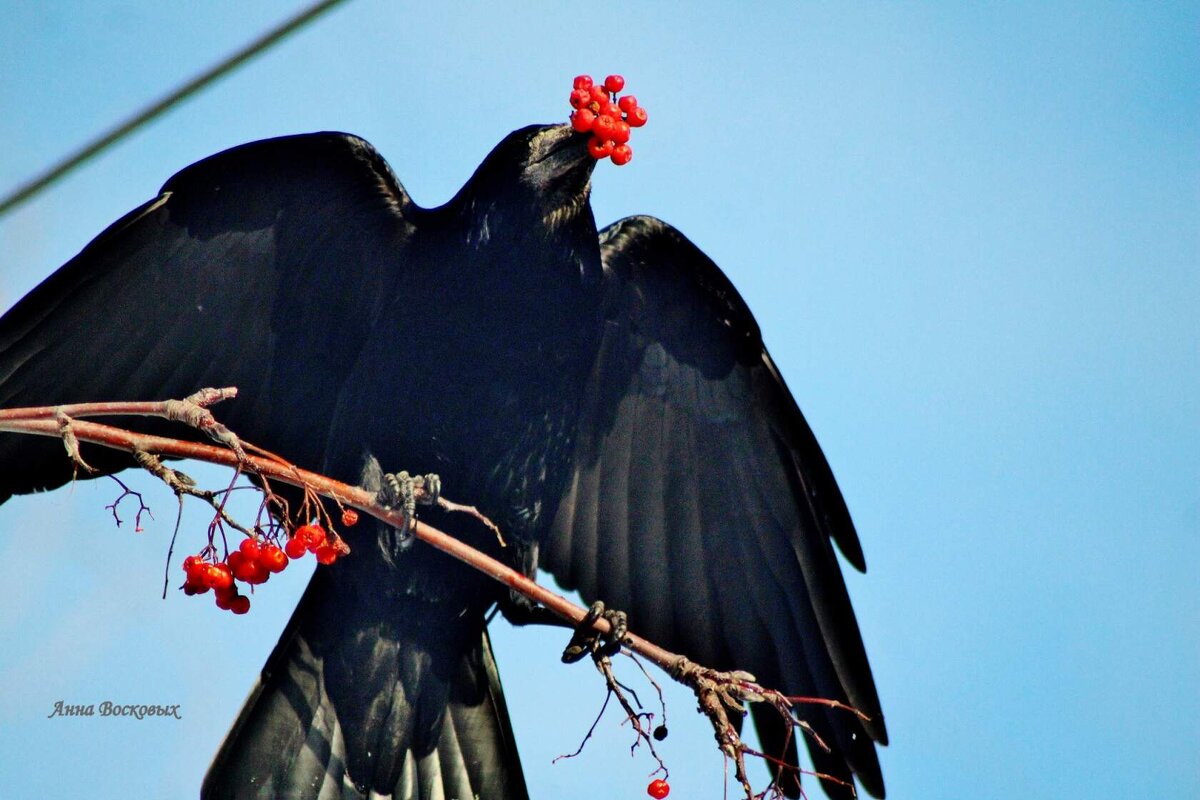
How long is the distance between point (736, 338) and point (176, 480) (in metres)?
2.81

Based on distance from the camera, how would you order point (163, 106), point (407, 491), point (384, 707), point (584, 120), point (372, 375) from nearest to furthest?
point (163, 106), point (407, 491), point (584, 120), point (372, 375), point (384, 707)

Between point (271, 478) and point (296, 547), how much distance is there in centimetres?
19

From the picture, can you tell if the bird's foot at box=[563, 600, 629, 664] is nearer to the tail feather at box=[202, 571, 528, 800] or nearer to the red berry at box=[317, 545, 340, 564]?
the tail feather at box=[202, 571, 528, 800]

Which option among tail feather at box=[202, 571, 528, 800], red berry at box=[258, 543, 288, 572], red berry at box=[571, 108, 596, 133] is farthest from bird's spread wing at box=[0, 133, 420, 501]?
red berry at box=[258, 543, 288, 572]

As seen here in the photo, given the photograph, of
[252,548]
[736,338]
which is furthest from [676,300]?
[252,548]

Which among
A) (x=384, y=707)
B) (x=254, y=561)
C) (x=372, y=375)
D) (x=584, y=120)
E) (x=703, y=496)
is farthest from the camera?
(x=703, y=496)

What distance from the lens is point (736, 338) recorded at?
5301mm

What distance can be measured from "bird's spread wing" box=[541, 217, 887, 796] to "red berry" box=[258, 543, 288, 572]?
73.4 inches

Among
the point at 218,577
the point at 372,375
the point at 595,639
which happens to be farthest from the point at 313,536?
the point at 372,375

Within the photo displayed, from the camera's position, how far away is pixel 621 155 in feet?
Result: 14.9

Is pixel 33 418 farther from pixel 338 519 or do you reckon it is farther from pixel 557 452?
pixel 557 452

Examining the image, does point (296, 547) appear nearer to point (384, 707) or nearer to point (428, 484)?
point (428, 484)

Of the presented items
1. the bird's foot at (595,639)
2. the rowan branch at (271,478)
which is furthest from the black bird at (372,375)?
the rowan branch at (271,478)

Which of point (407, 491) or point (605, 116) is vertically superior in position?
point (605, 116)
